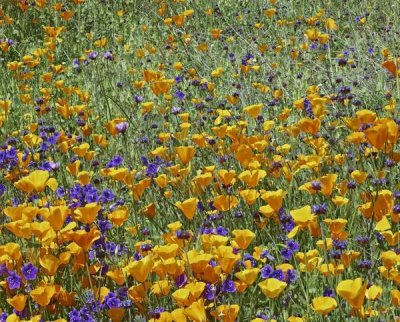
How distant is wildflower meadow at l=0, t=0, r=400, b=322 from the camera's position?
1.88 metres

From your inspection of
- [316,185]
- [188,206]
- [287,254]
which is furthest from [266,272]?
[316,185]

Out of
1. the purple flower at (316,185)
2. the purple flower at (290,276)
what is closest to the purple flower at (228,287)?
the purple flower at (290,276)

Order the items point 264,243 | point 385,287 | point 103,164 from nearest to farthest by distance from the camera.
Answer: point 385,287 < point 264,243 < point 103,164

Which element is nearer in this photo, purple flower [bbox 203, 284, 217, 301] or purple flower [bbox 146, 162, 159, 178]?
purple flower [bbox 203, 284, 217, 301]

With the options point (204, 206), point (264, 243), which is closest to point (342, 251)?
point (264, 243)

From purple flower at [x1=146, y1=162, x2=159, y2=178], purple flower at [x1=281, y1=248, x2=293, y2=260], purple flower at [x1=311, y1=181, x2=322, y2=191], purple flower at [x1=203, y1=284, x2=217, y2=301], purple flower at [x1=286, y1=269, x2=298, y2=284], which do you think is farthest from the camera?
purple flower at [x1=146, y1=162, x2=159, y2=178]

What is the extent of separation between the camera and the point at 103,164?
11.5 feet

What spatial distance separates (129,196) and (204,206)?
1.86 feet

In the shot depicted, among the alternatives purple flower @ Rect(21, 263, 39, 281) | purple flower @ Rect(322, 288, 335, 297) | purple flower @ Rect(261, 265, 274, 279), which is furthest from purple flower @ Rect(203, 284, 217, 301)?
purple flower @ Rect(21, 263, 39, 281)

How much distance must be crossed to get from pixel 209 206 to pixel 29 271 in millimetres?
800

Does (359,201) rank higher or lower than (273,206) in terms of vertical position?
lower

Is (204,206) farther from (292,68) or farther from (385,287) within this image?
(292,68)

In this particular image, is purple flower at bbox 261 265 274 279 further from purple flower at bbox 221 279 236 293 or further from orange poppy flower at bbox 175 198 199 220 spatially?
orange poppy flower at bbox 175 198 199 220

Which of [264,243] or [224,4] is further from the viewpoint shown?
[224,4]
